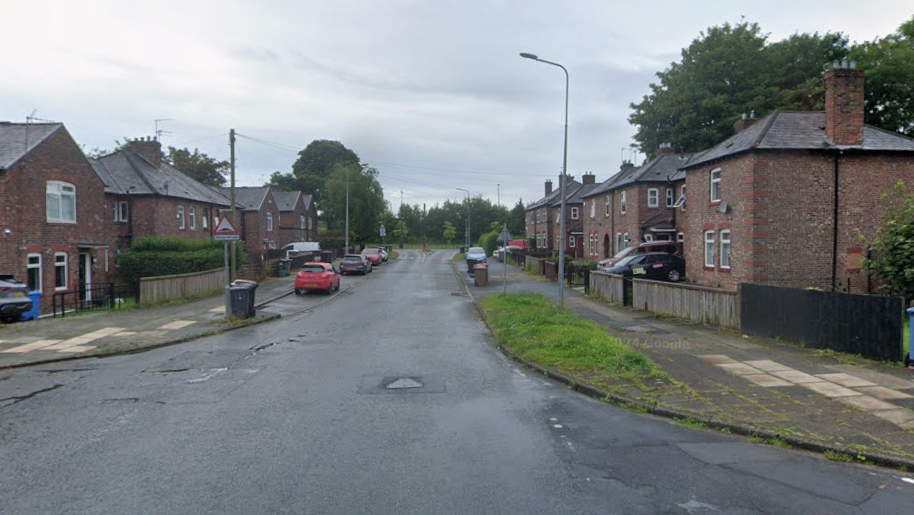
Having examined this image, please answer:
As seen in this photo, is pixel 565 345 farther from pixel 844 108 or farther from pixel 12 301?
pixel 12 301

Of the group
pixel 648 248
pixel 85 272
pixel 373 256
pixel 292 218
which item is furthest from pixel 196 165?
pixel 648 248

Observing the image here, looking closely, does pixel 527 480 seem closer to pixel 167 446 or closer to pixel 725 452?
pixel 725 452

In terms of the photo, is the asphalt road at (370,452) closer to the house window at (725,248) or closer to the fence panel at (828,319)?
the fence panel at (828,319)

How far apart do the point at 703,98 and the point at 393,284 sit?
25.5 metres

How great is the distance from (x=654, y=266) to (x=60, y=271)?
25970mm

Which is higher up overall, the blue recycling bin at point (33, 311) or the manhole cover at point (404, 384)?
the blue recycling bin at point (33, 311)

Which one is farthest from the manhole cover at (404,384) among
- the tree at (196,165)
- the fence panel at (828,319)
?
the tree at (196,165)

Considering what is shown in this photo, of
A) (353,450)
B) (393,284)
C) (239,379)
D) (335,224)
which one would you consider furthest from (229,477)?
(335,224)

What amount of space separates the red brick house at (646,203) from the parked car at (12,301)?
2899 cm

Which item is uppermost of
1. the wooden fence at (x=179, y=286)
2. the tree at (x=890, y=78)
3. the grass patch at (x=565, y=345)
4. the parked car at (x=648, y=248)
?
the tree at (x=890, y=78)

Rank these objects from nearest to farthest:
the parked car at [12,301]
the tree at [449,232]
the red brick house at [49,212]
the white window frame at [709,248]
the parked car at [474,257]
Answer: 1. the parked car at [12,301]
2. the red brick house at [49,212]
3. the white window frame at [709,248]
4. the parked car at [474,257]
5. the tree at [449,232]

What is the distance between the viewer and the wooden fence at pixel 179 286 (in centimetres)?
2152

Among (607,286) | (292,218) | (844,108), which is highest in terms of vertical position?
(844,108)

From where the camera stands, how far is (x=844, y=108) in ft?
65.7
